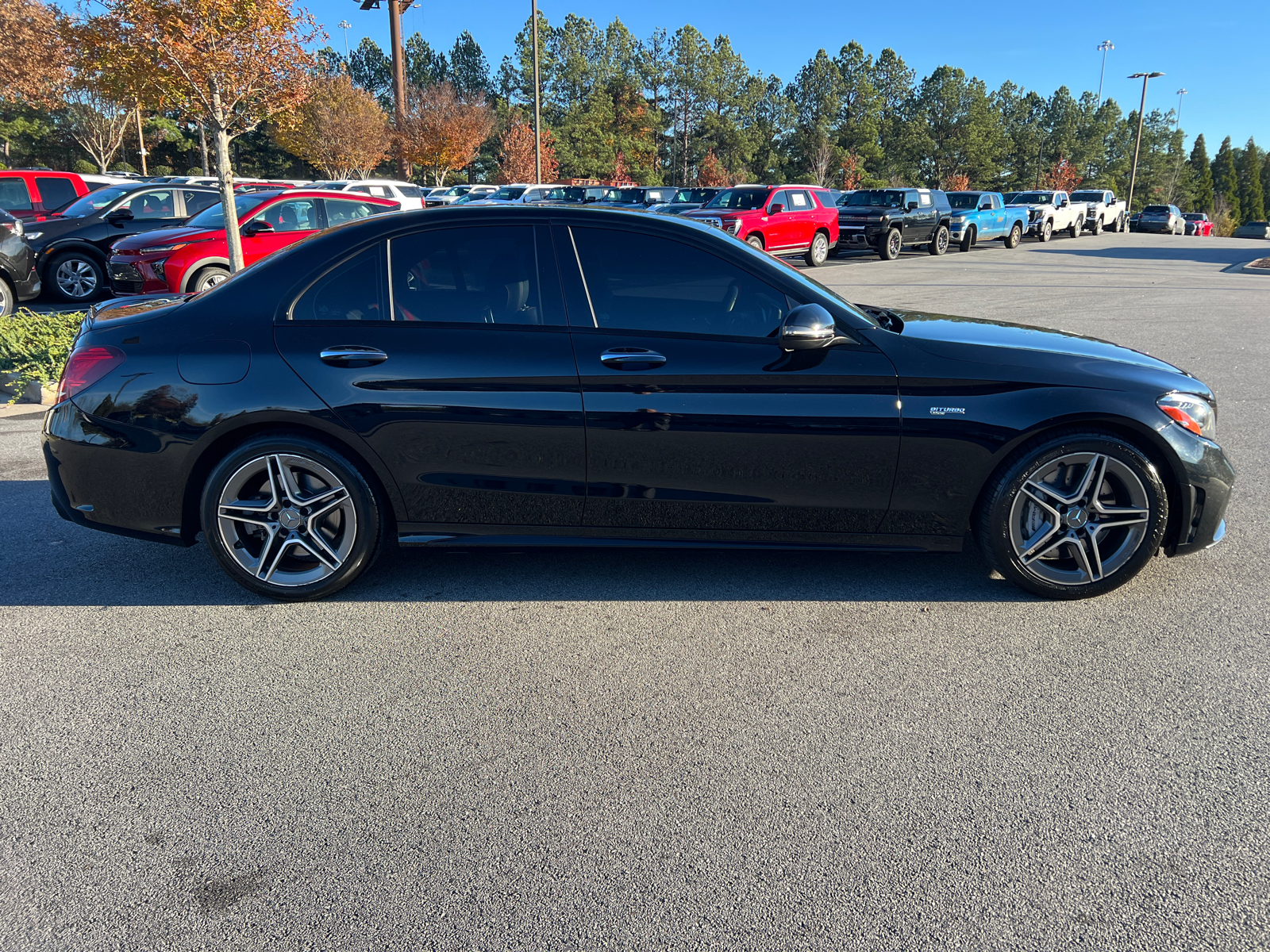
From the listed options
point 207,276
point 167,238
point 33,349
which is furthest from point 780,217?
point 33,349

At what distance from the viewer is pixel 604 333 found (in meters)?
3.84

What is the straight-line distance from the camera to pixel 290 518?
13.0 ft

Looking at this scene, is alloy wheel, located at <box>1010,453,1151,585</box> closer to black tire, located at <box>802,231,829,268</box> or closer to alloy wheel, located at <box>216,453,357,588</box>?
alloy wheel, located at <box>216,453,357,588</box>

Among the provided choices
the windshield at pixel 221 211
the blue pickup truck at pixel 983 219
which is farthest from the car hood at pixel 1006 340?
the blue pickup truck at pixel 983 219

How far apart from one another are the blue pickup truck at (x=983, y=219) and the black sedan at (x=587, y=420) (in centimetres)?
2652

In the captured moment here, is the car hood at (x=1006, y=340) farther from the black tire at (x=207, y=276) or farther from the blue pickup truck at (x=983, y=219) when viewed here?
the blue pickup truck at (x=983, y=219)

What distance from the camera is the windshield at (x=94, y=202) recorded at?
14.9 m

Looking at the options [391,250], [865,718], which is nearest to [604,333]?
[391,250]

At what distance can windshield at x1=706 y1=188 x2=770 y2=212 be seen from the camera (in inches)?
835

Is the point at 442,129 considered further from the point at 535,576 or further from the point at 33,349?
the point at 535,576

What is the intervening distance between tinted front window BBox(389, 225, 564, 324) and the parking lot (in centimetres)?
122

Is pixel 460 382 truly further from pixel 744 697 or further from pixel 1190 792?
pixel 1190 792

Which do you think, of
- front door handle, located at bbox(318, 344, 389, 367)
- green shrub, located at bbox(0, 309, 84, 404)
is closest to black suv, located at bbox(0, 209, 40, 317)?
green shrub, located at bbox(0, 309, 84, 404)

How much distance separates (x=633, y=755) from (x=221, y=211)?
12497 mm
